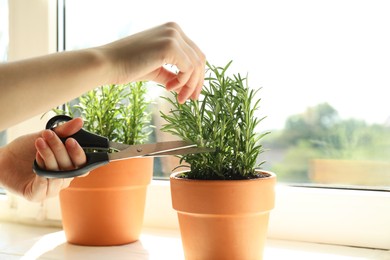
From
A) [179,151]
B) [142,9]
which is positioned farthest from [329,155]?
[142,9]

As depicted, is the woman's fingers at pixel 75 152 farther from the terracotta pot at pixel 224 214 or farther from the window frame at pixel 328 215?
the window frame at pixel 328 215

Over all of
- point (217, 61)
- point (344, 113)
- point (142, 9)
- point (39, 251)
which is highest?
point (142, 9)

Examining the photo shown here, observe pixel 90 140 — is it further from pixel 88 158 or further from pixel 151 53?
pixel 151 53

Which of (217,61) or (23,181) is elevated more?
(217,61)

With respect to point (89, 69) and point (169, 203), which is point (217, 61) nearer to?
point (169, 203)

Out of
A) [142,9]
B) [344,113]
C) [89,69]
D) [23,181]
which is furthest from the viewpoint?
[142,9]

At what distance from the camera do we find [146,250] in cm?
94

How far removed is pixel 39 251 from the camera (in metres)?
0.96

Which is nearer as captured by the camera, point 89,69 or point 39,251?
point 89,69

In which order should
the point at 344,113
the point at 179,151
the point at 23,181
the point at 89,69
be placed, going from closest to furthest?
the point at 89,69 → the point at 179,151 → the point at 23,181 → the point at 344,113

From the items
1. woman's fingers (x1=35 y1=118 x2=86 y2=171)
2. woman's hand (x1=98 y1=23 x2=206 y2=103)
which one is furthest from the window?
woman's fingers (x1=35 y1=118 x2=86 y2=171)

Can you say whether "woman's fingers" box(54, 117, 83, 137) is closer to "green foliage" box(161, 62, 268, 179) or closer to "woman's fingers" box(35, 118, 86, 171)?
"woman's fingers" box(35, 118, 86, 171)

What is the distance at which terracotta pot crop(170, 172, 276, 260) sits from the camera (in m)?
0.75

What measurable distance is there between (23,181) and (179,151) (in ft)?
0.92
